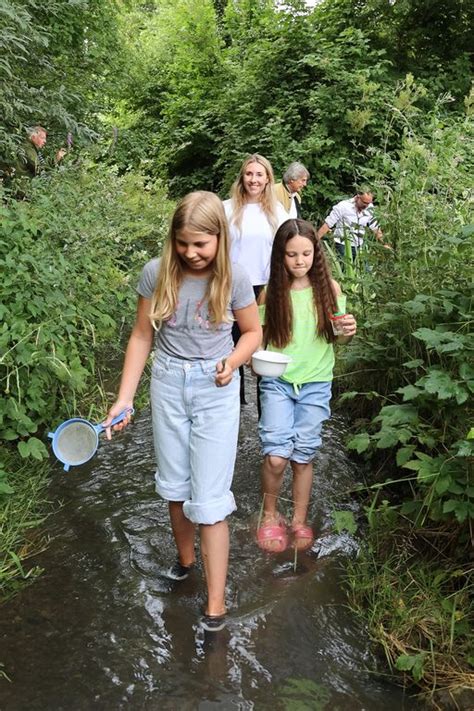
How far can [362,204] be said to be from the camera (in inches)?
230

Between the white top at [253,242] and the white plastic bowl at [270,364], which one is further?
the white top at [253,242]

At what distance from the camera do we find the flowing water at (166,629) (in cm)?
214

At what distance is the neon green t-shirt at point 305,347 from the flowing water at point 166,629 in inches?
32.4

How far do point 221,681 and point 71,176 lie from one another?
183 inches

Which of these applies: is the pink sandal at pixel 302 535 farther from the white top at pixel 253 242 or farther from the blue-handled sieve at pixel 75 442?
the white top at pixel 253 242

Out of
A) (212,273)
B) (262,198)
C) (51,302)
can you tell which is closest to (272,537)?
(212,273)

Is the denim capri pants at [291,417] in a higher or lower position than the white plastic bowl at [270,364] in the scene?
lower

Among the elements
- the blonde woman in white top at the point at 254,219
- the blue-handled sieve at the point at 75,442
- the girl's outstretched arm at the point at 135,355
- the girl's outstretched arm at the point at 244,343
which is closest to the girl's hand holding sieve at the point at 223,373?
the girl's outstretched arm at the point at 244,343

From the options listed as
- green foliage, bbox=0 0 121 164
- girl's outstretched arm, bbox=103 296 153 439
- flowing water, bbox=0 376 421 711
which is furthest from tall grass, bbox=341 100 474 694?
green foliage, bbox=0 0 121 164

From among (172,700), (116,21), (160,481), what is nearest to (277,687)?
(172,700)

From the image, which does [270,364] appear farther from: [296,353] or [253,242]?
[253,242]

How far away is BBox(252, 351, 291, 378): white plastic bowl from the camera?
8.91 feet

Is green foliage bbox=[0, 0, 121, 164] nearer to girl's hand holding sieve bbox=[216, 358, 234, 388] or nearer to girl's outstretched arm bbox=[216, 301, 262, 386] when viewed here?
girl's outstretched arm bbox=[216, 301, 262, 386]

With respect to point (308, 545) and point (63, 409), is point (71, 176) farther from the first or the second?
point (308, 545)
